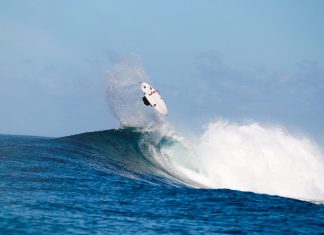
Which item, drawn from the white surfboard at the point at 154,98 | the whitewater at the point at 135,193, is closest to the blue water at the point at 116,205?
the whitewater at the point at 135,193

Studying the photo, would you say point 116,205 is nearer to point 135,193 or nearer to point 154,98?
point 135,193

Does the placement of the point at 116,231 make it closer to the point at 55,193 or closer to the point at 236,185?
the point at 55,193

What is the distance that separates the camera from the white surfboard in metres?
30.8

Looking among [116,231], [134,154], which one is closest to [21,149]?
[134,154]

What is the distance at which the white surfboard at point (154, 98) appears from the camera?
1214 inches

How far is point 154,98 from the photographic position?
31344mm

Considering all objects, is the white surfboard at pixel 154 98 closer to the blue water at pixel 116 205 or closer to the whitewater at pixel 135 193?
the whitewater at pixel 135 193

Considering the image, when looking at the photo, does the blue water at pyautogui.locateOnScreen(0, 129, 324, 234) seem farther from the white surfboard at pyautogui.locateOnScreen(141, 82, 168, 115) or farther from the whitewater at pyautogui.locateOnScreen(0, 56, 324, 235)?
the white surfboard at pyautogui.locateOnScreen(141, 82, 168, 115)

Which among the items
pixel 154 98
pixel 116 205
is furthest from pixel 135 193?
pixel 154 98

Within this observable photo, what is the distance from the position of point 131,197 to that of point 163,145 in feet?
60.0

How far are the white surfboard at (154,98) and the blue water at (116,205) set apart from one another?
1111cm

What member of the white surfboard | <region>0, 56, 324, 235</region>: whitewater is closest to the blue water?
<region>0, 56, 324, 235</region>: whitewater

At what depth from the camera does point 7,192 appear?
11.9 metres

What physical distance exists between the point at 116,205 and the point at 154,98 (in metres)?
19.9
